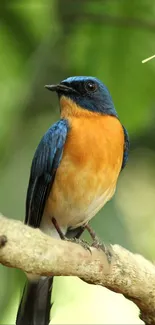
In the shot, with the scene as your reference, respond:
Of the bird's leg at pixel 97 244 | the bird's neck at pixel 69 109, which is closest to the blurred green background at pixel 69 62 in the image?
the bird's leg at pixel 97 244

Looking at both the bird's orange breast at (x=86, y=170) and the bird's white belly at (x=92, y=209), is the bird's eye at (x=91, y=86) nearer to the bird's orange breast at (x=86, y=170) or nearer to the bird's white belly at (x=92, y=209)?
the bird's orange breast at (x=86, y=170)

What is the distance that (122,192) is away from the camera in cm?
618

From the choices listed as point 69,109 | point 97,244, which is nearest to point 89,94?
point 69,109

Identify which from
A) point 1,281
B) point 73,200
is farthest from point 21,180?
point 1,281

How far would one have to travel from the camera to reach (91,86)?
516 cm

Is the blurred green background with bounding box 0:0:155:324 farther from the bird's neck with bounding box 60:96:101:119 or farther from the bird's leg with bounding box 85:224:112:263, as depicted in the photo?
the bird's neck with bounding box 60:96:101:119

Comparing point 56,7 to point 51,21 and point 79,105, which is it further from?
point 79,105

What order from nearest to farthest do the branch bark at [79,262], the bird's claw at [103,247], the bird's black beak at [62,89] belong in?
the branch bark at [79,262], the bird's claw at [103,247], the bird's black beak at [62,89]

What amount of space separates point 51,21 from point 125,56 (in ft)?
1.80

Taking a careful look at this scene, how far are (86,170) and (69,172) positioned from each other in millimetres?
88

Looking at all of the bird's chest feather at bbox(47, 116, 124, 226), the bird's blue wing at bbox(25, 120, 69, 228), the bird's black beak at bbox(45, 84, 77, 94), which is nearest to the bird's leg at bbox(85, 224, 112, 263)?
the bird's chest feather at bbox(47, 116, 124, 226)

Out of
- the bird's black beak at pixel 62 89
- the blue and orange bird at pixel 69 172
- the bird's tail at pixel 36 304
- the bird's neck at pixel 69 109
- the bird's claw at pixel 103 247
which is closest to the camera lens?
the bird's claw at pixel 103 247

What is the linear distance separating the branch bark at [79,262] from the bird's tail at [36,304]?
0.69 meters

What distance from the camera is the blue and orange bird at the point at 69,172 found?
4.83 m
